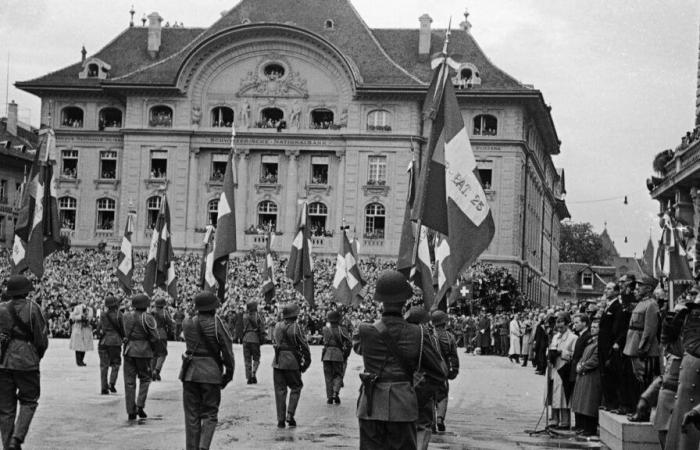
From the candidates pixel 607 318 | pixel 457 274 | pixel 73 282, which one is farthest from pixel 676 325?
pixel 73 282

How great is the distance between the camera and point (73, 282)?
53531 millimetres

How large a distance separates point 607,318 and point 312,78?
164 ft

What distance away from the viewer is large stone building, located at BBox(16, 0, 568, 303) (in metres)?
61.8

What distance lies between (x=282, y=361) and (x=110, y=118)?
173 feet

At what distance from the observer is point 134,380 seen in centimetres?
1559

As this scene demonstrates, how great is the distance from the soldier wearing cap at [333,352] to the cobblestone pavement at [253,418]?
30 cm

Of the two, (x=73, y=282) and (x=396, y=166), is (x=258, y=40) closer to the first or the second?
(x=396, y=166)

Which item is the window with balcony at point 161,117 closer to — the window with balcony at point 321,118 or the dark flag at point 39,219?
the window with balcony at point 321,118

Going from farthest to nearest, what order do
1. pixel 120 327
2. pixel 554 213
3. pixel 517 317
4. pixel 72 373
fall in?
pixel 554 213, pixel 517 317, pixel 72 373, pixel 120 327

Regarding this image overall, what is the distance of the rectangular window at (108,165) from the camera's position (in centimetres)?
6481

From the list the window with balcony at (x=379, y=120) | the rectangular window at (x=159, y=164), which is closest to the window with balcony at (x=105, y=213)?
the rectangular window at (x=159, y=164)

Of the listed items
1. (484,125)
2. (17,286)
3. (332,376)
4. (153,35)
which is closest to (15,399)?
(17,286)

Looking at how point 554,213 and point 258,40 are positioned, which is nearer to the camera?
point 258,40

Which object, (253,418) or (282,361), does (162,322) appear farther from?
(282,361)
